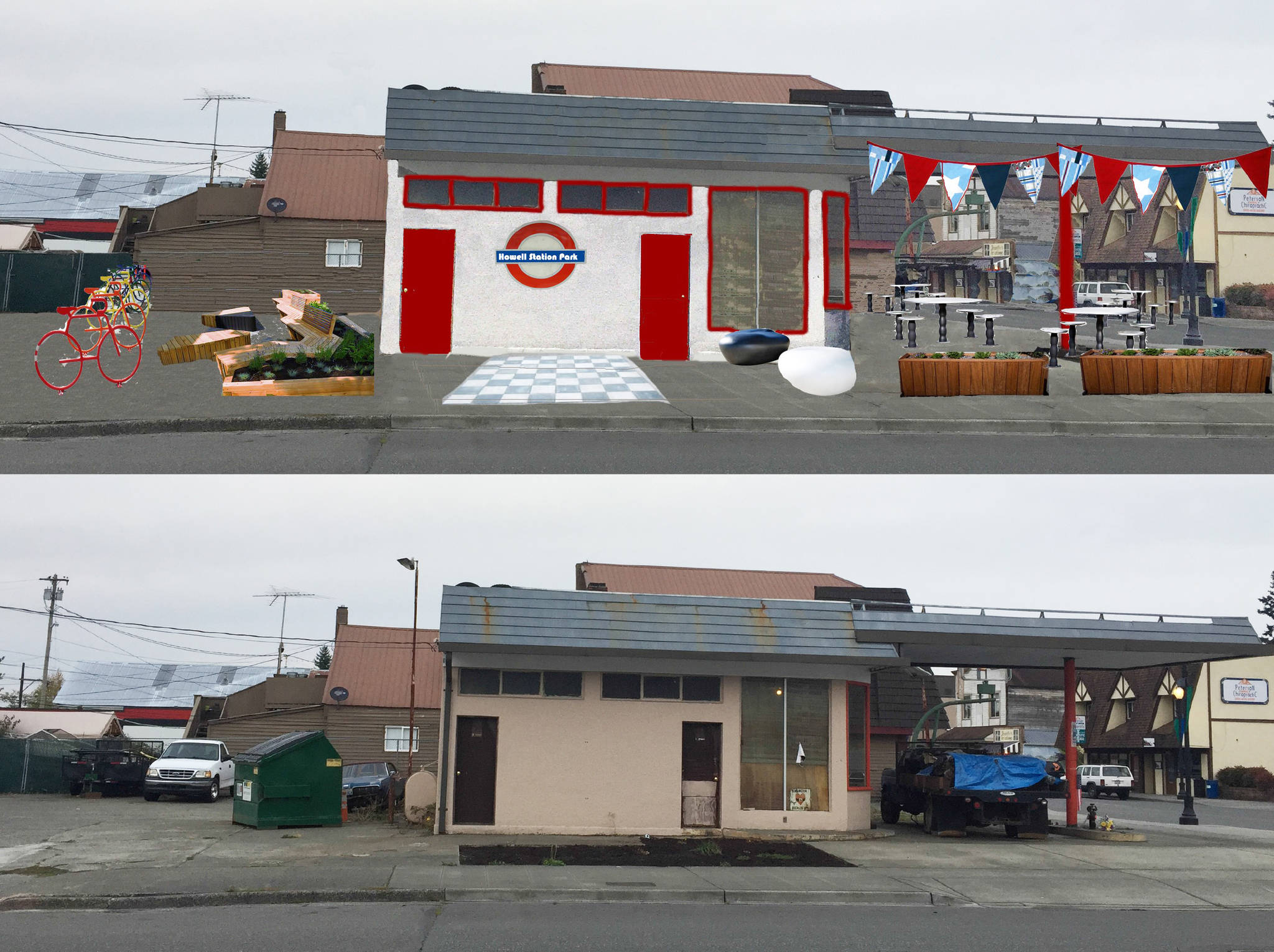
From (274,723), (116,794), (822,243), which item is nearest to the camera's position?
(822,243)

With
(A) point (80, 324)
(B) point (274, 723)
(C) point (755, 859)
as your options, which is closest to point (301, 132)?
(A) point (80, 324)

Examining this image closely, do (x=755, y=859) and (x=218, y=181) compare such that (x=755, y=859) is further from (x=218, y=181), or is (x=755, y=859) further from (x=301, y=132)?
(x=218, y=181)

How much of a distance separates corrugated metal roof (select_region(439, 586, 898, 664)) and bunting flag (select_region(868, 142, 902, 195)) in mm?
9036

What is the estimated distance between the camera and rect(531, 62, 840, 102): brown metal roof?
163 feet

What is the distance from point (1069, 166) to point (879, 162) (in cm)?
373

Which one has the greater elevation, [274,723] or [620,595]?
[620,595]

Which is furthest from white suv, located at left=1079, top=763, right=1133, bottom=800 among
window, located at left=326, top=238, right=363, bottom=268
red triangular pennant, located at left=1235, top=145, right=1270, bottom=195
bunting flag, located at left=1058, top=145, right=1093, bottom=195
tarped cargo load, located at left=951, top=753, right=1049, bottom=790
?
window, located at left=326, top=238, right=363, bottom=268

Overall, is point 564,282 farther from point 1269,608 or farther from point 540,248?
point 1269,608

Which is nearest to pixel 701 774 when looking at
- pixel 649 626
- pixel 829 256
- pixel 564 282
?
pixel 649 626

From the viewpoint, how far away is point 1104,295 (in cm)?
4966

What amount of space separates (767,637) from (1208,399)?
877 centimetres

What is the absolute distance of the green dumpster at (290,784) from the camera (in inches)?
810

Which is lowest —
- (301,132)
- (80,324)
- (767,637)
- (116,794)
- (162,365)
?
(116,794)

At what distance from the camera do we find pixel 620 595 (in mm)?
21062
